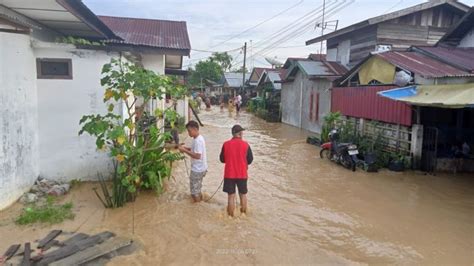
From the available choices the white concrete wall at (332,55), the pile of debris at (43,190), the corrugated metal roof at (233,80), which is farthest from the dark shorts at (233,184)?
the corrugated metal roof at (233,80)

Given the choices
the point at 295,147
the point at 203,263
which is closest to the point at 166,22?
the point at 295,147

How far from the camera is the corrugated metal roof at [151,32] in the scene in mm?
11008

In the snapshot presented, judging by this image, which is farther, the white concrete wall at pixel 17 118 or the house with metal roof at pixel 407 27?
the house with metal roof at pixel 407 27

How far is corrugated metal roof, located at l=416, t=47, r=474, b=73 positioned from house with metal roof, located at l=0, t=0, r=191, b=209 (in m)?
8.52

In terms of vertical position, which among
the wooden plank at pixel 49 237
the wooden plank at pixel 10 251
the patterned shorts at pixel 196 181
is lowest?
the wooden plank at pixel 10 251

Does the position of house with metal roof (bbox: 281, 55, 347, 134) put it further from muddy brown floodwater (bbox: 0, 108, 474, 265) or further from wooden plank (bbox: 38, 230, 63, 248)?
wooden plank (bbox: 38, 230, 63, 248)

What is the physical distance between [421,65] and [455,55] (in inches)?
73.5

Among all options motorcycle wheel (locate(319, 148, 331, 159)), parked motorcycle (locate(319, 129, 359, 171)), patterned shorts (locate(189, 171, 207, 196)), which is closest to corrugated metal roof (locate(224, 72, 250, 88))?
motorcycle wheel (locate(319, 148, 331, 159))

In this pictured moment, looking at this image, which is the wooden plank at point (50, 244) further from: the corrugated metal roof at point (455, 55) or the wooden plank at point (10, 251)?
the corrugated metal roof at point (455, 55)

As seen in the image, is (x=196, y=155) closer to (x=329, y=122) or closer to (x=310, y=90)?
(x=329, y=122)

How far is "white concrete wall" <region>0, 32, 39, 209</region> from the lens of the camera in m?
5.70

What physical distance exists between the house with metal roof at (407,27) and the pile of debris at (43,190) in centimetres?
1433

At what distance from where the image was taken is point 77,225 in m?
5.40

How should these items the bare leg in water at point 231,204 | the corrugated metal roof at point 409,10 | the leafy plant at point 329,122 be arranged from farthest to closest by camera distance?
the corrugated metal roof at point 409,10, the leafy plant at point 329,122, the bare leg in water at point 231,204
